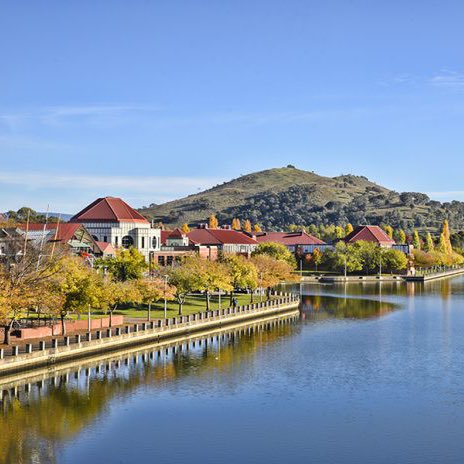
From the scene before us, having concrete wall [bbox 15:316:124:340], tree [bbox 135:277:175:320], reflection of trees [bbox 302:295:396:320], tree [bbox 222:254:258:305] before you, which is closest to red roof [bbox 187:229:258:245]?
reflection of trees [bbox 302:295:396:320]

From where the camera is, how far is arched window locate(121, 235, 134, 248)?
417 ft

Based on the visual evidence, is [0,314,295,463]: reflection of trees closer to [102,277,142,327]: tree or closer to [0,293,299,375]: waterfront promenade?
[0,293,299,375]: waterfront promenade

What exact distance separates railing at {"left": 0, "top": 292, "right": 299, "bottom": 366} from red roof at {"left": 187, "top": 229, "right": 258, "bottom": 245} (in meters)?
70.0

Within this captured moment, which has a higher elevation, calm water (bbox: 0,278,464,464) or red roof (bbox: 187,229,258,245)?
red roof (bbox: 187,229,258,245)

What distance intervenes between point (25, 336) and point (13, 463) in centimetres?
2513

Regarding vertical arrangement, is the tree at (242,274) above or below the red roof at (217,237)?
below

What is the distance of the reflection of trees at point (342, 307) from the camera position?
9919cm

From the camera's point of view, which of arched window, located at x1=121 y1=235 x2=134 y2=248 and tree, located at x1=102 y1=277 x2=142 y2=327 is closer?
tree, located at x1=102 y1=277 x2=142 y2=327

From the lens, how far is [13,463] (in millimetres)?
38219

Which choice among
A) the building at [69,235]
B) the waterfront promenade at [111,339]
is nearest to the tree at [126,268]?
the waterfront promenade at [111,339]

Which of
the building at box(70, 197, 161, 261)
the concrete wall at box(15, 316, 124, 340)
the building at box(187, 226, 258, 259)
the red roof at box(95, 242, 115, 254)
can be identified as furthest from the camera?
the building at box(187, 226, 258, 259)

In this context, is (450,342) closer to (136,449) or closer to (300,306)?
(300,306)

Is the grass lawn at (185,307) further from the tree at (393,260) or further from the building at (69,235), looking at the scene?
the tree at (393,260)

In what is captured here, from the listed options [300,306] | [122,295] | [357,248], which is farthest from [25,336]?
[357,248]
